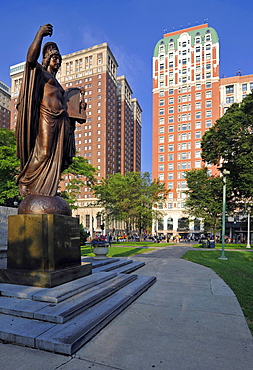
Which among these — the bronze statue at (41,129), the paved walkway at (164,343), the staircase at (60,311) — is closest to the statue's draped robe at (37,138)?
the bronze statue at (41,129)

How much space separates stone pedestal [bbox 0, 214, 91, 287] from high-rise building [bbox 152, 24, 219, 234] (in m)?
76.1

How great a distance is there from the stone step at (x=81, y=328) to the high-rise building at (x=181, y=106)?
7622 cm

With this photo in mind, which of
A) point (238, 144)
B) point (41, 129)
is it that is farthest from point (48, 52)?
point (238, 144)

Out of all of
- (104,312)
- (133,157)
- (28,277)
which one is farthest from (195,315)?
(133,157)

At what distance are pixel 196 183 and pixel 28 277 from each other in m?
34.3

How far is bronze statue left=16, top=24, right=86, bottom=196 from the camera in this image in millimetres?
6453

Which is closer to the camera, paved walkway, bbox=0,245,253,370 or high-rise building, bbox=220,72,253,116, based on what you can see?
paved walkway, bbox=0,245,253,370

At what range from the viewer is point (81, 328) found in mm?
4051

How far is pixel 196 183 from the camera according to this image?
123ft

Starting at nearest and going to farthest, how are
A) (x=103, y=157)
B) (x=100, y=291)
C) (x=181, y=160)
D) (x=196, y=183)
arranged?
(x=100, y=291)
(x=196, y=183)
(x=181, y=160)
(x=103, y=157)

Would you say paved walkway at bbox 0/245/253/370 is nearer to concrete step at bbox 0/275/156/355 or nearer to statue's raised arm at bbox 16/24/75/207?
concrete step at bbox 0/275/156/355

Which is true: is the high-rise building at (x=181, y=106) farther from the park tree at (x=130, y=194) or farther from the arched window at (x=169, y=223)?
the park tree at (x=130, y=194)

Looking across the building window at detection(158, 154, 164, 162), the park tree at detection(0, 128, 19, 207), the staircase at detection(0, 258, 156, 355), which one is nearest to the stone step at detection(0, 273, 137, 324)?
the staircase at detection(0, 258, 156, 355)

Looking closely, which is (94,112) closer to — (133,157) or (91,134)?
(91,134)
